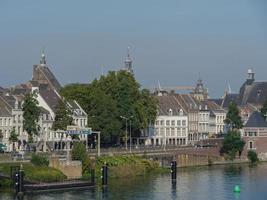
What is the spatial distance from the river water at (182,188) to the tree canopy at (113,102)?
45.2 ft

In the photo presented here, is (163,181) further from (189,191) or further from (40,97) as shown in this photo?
(40,97)

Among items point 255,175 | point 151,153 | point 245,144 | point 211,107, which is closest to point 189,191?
point 255,175

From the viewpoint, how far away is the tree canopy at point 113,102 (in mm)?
119062

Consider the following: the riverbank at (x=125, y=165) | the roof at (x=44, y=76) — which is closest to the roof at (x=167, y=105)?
the roof at (x=44, y=76)

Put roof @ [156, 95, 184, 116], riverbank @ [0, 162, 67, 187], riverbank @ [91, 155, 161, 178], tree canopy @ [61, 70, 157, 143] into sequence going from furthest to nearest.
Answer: roof @ [156, 95, 184, 116] → tree canopy @ [61, 70, 157, 143] → riverbank @ [91, 155, 161, 178] → riverbank @ [0, 162, 67, 187]

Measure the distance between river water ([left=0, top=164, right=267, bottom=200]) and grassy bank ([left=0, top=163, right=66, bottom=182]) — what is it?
9.03ft

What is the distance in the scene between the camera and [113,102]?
120m

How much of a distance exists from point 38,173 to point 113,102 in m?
36.9

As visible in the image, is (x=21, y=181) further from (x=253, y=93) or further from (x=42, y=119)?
(x=253, y=93)

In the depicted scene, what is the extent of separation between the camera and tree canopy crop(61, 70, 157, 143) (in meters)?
119

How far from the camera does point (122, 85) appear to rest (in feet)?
413

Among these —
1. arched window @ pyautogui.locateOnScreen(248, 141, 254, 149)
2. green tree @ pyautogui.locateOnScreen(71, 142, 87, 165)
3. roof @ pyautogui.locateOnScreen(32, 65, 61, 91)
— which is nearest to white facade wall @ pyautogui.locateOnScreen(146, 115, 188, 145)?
arched window @ pyautogui.locateOnScreen(248, 141, 254, 149)

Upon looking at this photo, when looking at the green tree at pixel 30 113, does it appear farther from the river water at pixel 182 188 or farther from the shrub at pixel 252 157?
the shrub at pixel 252 157

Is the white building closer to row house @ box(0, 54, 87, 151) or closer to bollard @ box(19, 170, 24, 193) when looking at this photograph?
row house @ box(0, 54, 87, 151)
